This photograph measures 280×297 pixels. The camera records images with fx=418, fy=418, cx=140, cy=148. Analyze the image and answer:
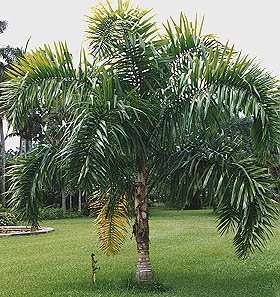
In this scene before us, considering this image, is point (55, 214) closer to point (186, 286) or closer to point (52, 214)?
point (52, 214)

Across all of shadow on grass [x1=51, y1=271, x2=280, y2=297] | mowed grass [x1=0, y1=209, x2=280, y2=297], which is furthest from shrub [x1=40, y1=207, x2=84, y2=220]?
shadow on grass [x1=51, y1=271, x2=280, y2=297]

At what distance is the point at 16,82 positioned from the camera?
6.59 m

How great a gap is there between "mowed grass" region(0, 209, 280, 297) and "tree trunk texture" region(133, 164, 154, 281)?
0.82 ft

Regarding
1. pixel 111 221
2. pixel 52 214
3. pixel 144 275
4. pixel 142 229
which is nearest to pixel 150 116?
pixel 142 229

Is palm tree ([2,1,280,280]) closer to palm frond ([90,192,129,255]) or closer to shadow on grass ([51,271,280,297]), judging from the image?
shadow on grass ([51,271,280,297])

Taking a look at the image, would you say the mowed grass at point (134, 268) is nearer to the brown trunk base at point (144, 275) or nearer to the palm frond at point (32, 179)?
the brown trunk base at point (144, 275)

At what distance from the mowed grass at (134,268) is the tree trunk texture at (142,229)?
249 millimetres

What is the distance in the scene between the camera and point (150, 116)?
6152 mm

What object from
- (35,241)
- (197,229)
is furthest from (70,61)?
(197,229)

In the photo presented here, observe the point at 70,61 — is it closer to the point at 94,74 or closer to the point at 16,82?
the point at 94,74

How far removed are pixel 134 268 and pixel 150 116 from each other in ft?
14.0

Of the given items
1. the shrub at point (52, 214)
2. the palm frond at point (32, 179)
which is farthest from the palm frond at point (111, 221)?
the shrub at point (52, 214)

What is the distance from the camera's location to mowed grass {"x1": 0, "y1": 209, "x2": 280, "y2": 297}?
7062 mm

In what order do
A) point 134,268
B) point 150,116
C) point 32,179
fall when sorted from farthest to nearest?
point 134,268, point 32,179, point 150,116
